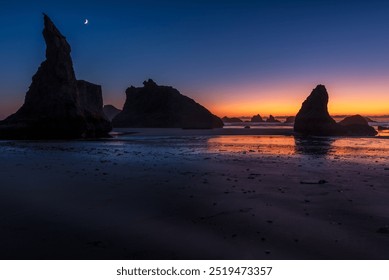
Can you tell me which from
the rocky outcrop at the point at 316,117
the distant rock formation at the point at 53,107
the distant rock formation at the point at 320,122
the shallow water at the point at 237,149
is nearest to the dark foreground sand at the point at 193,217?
the shallow water at the point at 237,149

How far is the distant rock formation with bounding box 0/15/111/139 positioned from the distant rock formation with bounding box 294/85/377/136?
168 feet

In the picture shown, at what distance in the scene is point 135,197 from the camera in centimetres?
896

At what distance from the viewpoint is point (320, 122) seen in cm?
7812

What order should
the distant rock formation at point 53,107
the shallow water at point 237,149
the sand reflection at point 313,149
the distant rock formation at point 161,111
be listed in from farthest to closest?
1. the distant rock formation at point 161,111
2. the distant rock formation at point 53,107
3. the sand reflection at point 313,149
4. the shallow water at point 237,149

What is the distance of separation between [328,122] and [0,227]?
263ft

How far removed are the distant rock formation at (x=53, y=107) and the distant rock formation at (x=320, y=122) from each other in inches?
2017

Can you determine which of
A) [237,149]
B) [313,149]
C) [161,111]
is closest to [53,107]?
[237,149]

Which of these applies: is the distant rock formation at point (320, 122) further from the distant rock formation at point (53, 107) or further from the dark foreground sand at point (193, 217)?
the dark foreground sand at point (193, 217)

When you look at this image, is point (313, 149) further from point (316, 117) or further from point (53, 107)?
point (316, 117)

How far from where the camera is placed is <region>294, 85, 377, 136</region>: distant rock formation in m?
70.0

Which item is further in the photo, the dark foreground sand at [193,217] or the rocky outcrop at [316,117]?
the rocky outcrop at [316,117]

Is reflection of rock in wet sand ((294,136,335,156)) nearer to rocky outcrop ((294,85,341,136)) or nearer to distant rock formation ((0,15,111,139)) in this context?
distant rock formation ((0,15,111,139))

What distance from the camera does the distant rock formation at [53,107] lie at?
161 feet

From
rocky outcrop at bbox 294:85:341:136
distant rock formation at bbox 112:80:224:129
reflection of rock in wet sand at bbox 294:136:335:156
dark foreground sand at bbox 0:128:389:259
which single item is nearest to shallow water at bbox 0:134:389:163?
reflection of rock in wet sand at bbox 294:136:335:156
